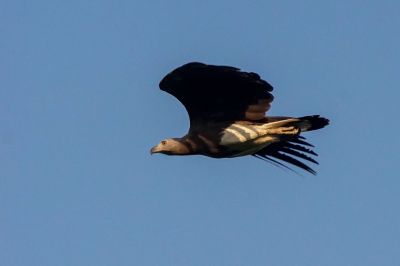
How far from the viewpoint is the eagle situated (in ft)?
65.3

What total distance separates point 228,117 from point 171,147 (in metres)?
1.13

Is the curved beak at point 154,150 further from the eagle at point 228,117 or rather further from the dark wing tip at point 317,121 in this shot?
the dark wing tip at point 317,121

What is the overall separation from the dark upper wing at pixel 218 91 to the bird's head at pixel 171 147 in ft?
1.44

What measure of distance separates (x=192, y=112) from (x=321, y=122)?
6.58 ft

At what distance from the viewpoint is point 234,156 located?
20.8 m

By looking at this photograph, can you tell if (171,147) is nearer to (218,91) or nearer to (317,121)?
(218,91)

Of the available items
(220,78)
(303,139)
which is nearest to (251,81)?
(220,78)

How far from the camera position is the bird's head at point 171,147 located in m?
21.0

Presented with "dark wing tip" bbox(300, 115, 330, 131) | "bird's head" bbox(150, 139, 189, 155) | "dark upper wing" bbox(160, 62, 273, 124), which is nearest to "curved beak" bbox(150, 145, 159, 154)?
"bird's head" bbox(150, 139, 189, 155)

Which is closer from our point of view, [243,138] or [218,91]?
[218,91]

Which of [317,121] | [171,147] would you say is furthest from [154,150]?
[317,121]

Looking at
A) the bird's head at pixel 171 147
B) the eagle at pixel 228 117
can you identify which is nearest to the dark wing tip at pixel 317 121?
the eagle at pixel 228 117

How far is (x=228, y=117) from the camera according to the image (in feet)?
67.5

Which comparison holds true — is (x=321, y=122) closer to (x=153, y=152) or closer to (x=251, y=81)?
(x=251, y=81)
